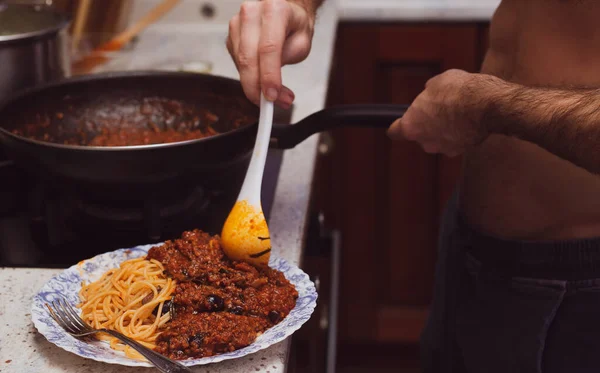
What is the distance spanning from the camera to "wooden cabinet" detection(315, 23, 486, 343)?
7.44 feet

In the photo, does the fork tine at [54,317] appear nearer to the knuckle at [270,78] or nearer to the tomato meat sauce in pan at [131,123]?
the knuckle at [270,78]

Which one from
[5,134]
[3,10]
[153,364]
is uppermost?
[3,10]

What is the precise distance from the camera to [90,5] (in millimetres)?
2061

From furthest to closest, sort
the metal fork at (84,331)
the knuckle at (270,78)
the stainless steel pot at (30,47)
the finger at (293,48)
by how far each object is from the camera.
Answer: the stainless steel pot at (30,47) → the finger at (293,48) → the knuckle at (270,78) → the metal fork at (84,331)

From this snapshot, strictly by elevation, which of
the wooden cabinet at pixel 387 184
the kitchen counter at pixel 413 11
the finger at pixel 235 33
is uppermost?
the kitchen counter at pixel 413 11

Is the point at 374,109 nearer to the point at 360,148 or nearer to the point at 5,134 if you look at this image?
the point at 5,134

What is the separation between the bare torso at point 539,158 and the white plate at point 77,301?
40 cm

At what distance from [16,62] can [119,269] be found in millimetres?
546

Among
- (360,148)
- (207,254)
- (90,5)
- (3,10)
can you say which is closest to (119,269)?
(207,254)

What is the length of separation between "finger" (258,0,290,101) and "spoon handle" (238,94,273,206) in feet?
0.06

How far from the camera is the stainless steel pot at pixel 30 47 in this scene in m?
1.27

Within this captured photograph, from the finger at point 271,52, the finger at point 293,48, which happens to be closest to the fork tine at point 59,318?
the finger at point 271,52

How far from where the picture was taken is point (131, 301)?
85 cm

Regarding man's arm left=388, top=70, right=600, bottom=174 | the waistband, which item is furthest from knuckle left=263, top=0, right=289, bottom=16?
the waistband
